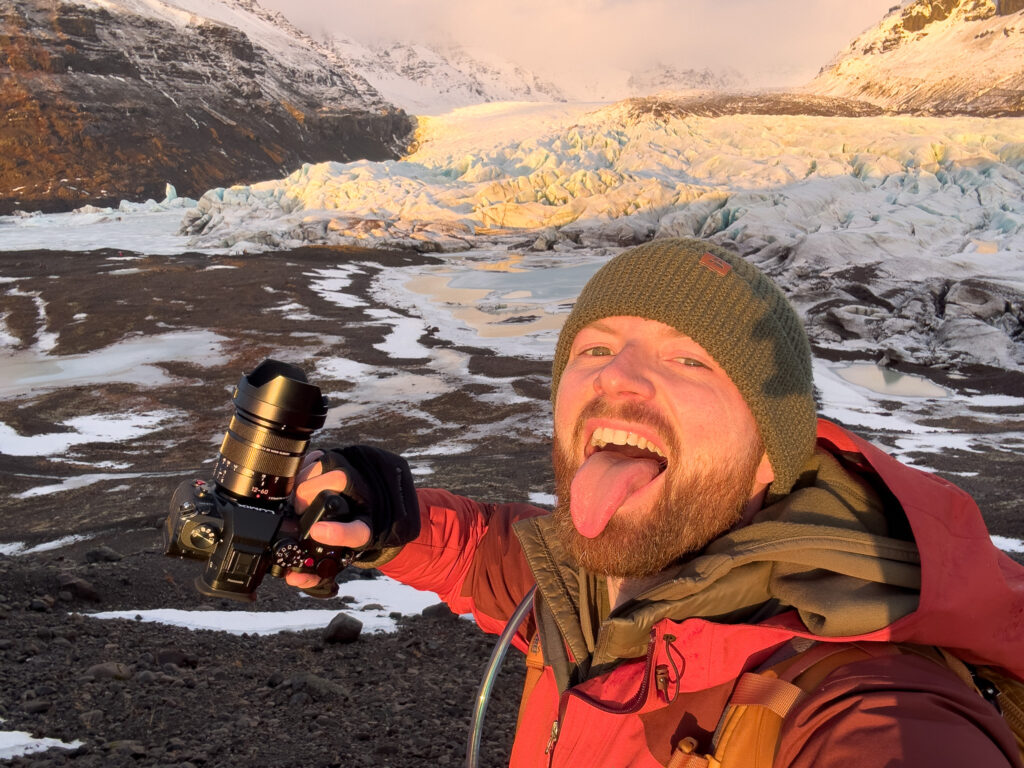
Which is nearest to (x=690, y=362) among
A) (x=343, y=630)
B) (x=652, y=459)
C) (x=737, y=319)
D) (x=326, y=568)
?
(x=737, y=319)

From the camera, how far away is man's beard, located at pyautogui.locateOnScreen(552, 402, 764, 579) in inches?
58.3

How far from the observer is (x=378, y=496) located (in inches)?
68.7

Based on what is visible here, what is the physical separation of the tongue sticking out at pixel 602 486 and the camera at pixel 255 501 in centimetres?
49

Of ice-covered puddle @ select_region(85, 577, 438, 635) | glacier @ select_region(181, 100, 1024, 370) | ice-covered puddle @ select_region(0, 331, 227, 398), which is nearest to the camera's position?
ice-covered puddle @ select_region(85, 577, 438, 635)

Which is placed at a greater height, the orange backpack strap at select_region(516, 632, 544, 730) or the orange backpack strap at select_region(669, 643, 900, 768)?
the orange backpack strap at select_region(669, 643, 900, 768)

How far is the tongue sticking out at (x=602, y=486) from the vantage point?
4.84ft

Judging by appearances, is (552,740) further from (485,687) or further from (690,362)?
(690,362)

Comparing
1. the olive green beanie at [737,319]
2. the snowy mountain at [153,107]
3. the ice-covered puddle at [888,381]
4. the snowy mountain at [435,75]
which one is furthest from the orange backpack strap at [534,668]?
the snowy mountain at [435,75]

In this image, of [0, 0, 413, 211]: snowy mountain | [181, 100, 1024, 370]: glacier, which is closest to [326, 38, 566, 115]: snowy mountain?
[0, 0, 413, 211]: snowy mountain

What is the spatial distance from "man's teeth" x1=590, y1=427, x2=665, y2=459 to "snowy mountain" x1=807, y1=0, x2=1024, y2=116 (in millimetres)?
41829

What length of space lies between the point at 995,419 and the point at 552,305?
990 centimetres

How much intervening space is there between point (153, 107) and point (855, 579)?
210 ft

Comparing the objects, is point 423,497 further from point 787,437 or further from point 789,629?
point 789,629

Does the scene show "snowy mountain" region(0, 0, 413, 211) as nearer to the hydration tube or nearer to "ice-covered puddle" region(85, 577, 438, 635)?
"ice-covered puddle" region(85, 577, 438, 635)
